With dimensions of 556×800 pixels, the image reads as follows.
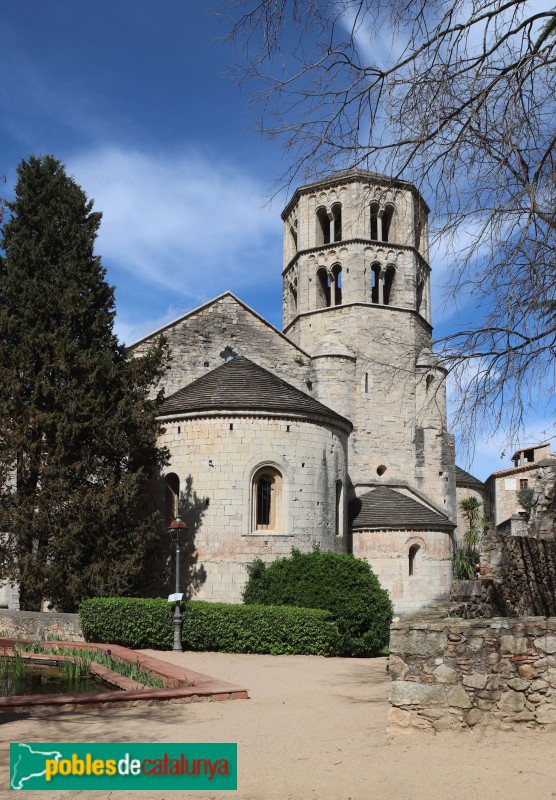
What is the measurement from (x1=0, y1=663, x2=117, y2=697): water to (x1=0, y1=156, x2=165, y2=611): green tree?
18.0ft

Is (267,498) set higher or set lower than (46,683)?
higher

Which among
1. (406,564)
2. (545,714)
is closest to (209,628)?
(545,714)

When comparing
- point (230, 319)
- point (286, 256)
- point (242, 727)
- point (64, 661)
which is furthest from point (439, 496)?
point (242, 727)

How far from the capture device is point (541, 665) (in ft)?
24.0

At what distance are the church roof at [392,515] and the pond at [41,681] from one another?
15.0 metres

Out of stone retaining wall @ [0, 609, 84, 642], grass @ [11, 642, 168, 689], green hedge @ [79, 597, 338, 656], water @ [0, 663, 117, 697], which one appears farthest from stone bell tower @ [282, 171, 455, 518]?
water @ [0, 663, 117, 697]

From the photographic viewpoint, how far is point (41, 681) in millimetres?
11453

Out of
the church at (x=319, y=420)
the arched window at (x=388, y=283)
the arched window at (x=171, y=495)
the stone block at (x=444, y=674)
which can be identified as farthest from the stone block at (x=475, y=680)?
the arched window at (x=388, y=283)

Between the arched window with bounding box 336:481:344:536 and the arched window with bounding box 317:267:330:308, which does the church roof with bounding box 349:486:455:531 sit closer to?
the arched window with bounding box 336:481:344:536

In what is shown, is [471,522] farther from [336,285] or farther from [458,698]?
[458,698]

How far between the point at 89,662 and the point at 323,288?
23.7m

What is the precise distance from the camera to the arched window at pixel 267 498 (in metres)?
21.3

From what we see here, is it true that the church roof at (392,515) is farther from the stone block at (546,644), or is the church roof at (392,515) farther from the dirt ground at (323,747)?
the stone block at (546,644)

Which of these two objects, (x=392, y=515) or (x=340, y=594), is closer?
(x=340, y=594)
